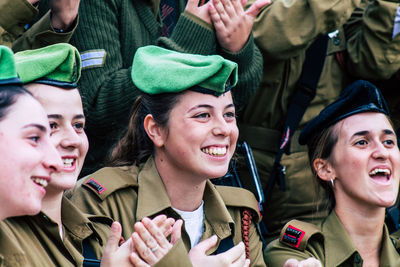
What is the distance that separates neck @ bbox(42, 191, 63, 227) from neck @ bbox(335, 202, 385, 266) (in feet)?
5.66

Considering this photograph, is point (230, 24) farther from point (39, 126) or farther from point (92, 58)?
point (39, 126)

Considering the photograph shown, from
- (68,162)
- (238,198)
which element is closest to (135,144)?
(238,198)

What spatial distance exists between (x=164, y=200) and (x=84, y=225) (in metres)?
0.58

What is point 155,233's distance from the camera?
3016 mm

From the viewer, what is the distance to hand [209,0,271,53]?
13.6ft

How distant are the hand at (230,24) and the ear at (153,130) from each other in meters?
0.69

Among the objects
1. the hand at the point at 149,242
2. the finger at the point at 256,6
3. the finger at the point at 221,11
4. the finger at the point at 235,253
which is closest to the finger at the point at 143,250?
the hand at the point at 149,242

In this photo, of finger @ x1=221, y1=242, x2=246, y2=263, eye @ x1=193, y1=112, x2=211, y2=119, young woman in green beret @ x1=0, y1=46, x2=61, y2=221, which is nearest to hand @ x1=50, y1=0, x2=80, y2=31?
eye @ x1=193, y1=112, x2=211, y2=119

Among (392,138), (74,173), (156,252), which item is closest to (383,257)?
(392,138)

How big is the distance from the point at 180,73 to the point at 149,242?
975 mm

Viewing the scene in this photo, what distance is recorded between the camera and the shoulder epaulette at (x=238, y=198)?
155 inches

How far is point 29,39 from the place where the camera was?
359cm

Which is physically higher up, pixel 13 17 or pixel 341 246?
pixel 13 17

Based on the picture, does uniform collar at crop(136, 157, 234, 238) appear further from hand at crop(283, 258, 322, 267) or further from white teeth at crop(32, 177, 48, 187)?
white teeth at crop(32, 177, 48, 187)
